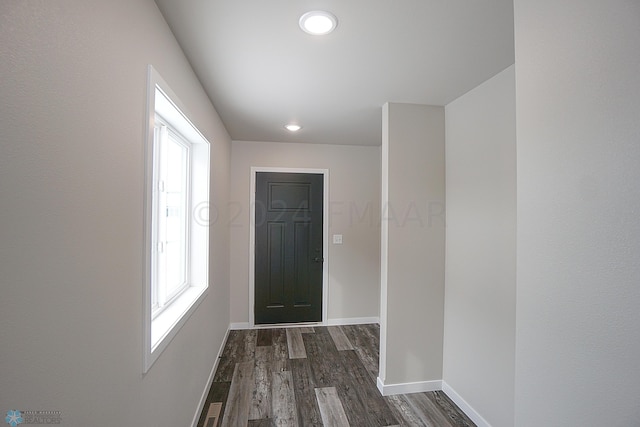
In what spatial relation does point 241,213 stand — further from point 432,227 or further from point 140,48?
point 140,48

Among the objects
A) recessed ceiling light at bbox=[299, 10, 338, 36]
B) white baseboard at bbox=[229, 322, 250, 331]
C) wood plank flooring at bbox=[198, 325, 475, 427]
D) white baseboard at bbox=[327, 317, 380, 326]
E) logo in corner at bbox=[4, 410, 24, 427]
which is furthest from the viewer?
white baseboard at bbox=[327, 317, 380, 326]

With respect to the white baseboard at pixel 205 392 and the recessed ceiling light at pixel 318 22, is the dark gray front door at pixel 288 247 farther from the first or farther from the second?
the recessed ceiling light at pixel 318 22

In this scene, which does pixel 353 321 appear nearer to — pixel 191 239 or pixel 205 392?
pixel 205 392

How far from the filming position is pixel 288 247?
3840 mm

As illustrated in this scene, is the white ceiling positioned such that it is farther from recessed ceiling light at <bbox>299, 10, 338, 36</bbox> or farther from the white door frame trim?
the white door frame trim

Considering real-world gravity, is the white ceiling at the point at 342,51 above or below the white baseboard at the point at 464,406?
above

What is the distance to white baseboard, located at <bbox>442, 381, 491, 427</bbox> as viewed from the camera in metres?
2.01

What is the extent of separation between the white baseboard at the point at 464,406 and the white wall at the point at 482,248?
29 mm

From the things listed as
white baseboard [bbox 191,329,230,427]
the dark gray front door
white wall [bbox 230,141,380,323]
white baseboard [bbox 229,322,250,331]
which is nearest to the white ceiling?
white wall [bbox 230,141,380,323]

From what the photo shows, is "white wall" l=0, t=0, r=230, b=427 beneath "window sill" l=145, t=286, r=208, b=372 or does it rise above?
above

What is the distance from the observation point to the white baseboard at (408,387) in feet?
7.82

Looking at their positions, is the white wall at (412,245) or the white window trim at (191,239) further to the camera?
the white wall at (412,245)

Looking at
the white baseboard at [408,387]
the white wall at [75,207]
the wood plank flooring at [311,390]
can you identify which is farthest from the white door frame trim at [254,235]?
the white wall at [75,207]

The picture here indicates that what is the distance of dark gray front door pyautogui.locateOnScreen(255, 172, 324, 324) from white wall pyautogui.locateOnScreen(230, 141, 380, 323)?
0.16m
